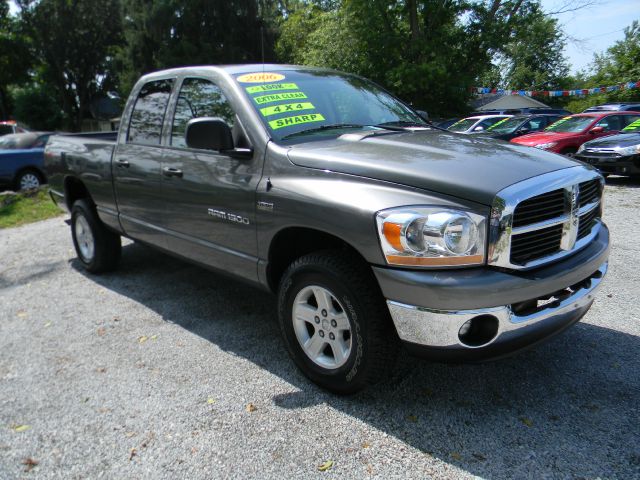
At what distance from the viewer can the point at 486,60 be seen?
24.5m

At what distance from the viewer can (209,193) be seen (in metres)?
3.48

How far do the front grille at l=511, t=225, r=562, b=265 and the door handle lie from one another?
2.38 meters

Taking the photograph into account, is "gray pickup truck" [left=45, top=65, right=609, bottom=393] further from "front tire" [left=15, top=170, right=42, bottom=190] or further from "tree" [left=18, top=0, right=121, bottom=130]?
"tree" [left=18, top=0, right=121, bottom=130]

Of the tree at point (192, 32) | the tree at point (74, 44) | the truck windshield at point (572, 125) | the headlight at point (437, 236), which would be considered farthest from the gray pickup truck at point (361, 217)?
the tree at point (74, 44)

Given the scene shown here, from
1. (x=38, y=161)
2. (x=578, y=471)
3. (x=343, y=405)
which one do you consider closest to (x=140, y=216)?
(x=343, y=405)

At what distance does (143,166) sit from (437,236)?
2.73 metres

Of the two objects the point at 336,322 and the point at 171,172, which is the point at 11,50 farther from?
the point at 336,322

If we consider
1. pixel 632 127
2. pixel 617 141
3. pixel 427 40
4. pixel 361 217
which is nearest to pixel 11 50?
pixel 427 40

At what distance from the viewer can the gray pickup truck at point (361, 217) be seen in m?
2.38

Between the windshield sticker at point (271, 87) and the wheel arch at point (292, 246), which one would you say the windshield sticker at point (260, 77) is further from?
the wheel arch at point (292, 246)

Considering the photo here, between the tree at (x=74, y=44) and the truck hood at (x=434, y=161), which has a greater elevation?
the tree at (x=74, y=44)

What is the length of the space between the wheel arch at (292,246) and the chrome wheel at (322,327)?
0.28 m

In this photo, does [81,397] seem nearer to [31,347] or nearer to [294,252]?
[31,347]

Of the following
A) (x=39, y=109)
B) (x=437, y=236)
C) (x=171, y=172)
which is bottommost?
(x=437, y=236)
